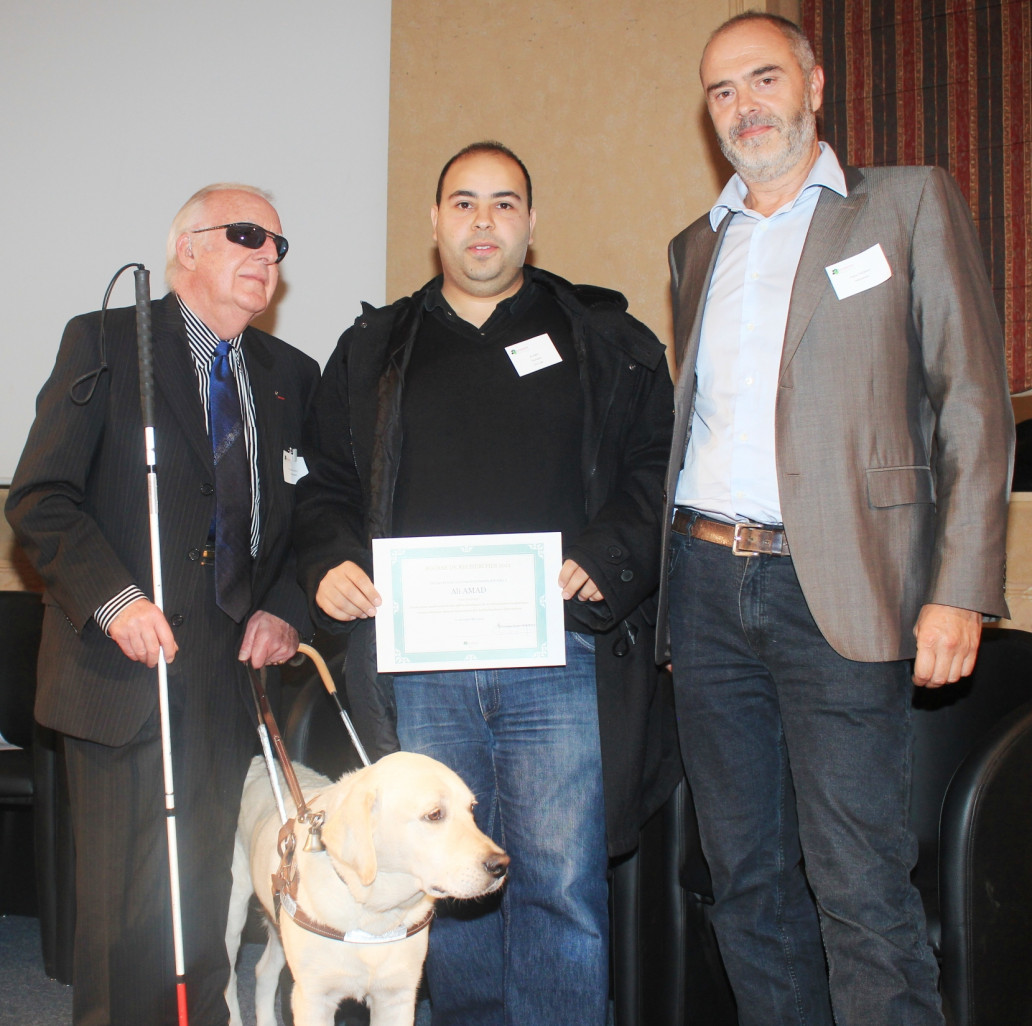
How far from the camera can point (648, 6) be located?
12.4ft

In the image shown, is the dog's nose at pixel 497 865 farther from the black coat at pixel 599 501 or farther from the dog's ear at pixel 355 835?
the black coat at pixel 599 501

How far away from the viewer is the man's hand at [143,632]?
208cm

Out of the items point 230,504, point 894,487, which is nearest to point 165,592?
point 230,504

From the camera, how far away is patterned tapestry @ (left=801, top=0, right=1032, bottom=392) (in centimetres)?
343

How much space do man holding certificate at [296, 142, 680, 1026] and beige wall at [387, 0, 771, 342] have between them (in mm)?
1572

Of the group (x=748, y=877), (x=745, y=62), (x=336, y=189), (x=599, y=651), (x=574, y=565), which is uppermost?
(x=336, y=189)

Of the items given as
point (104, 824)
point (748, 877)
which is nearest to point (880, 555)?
point (748, 877)

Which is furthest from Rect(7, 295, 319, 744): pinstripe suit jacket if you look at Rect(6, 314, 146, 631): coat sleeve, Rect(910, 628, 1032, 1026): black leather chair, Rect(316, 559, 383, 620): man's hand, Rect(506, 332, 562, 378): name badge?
Rect(910, 628, 1032, 1026): black leather chair

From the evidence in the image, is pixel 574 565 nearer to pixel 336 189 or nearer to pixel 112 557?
pixel 112 557

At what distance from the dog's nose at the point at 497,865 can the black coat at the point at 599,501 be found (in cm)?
45

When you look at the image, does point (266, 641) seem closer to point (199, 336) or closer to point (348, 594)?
point (348, 594)

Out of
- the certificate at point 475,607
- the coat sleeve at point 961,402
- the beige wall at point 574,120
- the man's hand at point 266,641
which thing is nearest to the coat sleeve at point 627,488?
the certificate at point 475,607

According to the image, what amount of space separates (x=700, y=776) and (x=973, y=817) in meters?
0.61

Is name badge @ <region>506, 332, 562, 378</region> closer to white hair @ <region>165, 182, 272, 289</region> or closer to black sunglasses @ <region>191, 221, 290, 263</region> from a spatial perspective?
black sunglasses @ <region>191, 221, 290, 263</region>
